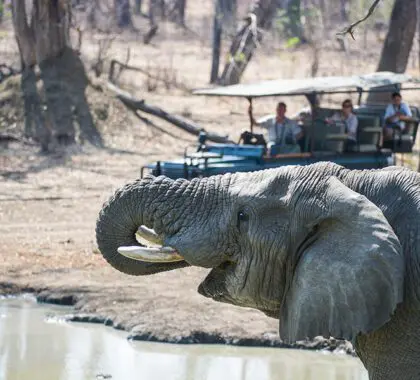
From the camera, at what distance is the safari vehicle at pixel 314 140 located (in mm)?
13648

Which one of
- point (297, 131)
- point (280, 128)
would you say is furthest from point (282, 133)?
point (297, 131)

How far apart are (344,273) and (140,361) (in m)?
4.70

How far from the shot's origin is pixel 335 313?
416 centimetres

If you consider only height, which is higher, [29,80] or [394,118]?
[394,118]

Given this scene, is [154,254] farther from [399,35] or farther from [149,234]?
[399,35]

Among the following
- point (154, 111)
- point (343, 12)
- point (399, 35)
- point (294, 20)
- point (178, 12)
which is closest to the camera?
point (154, 111)

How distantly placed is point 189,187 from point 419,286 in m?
0.98

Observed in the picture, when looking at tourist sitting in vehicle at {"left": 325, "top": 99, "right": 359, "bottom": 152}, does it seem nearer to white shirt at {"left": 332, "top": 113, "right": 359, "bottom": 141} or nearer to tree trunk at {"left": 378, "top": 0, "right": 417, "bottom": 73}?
white shirt at {"left": 332, "top": 113, "right": 359, "bottom": 141}

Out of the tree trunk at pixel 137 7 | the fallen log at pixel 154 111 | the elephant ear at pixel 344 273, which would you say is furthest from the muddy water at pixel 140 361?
the tree trunk at pixel 137 7

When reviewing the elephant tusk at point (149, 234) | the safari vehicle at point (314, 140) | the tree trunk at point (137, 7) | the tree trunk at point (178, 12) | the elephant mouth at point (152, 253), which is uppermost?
the elephant tusk at point (149, 234)

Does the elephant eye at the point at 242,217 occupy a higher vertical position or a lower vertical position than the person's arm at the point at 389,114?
higher

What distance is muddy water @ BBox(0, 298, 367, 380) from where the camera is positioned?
331 inches

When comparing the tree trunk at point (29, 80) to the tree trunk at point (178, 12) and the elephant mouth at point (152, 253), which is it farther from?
the tree trunk at point (178, 12)

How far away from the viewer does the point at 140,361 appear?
865cm
